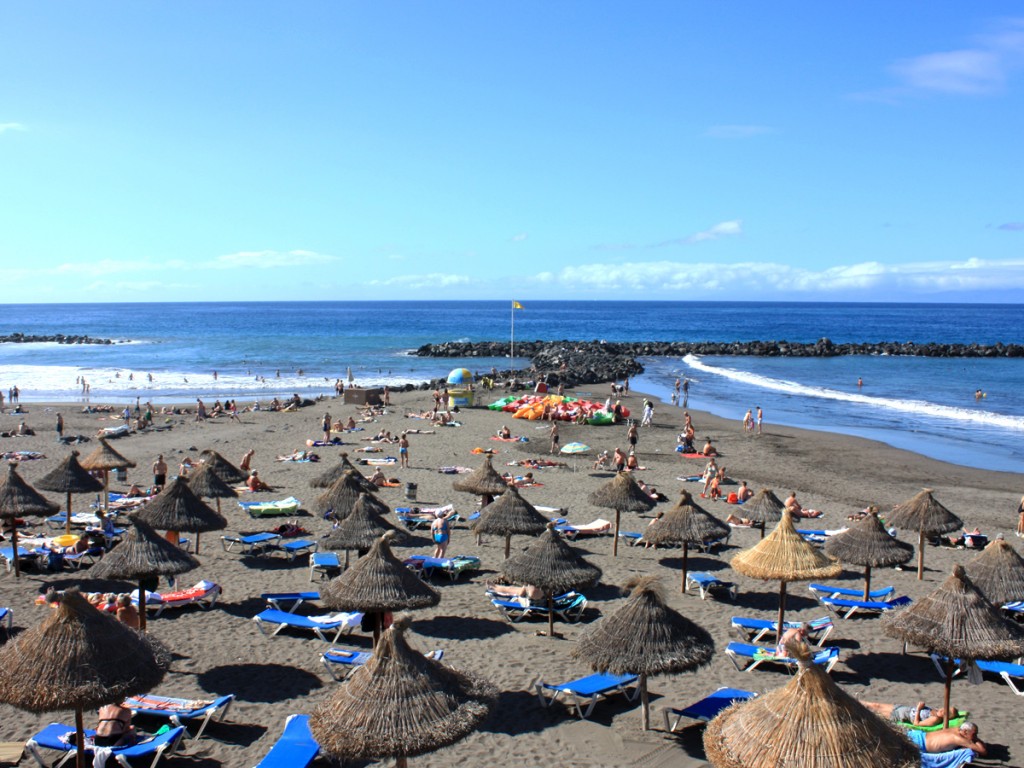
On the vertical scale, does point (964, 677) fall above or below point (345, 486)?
below

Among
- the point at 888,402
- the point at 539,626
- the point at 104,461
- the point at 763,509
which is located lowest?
the point at 539,626

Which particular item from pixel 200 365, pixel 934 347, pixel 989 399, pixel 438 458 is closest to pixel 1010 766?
pixel 438 458

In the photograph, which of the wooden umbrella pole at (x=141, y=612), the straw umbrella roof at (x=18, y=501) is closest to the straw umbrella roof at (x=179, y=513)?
the straw umbrella roof at (x=18, y=501)

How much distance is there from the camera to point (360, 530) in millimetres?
14602

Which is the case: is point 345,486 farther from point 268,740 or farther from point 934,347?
point 934,347

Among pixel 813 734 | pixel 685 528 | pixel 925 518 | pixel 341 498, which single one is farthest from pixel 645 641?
pixel 341 498

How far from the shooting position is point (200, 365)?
225ft

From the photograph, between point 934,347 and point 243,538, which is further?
point 934,347

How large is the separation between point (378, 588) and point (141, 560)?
11.7 feet

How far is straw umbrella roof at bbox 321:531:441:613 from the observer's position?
36.3 feet

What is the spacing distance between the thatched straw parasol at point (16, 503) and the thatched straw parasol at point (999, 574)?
1546 cm

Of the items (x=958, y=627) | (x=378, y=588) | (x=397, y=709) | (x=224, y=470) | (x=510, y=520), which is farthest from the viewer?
(x=224, y=470)

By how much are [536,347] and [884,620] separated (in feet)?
237

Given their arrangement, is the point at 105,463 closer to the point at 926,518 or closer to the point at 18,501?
the point at 18,501
